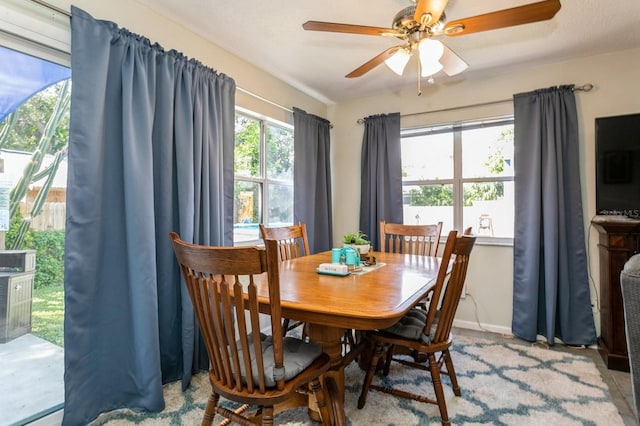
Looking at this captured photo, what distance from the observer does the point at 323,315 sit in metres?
1.13

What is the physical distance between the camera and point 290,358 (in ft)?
4.22

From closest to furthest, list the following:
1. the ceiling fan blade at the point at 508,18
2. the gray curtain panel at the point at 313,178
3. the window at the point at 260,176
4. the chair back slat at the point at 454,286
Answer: the ceiling fan blade at the point at 508,18 < the chair back slat at the point at 454,286 < the window at the point at 260,176 < the gray curtain panel at the point at 313,178

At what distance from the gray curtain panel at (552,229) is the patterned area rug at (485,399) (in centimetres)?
35

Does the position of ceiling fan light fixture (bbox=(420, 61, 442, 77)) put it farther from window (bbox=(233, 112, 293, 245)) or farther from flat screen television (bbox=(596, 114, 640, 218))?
flat screen television (bbox=(596, 114, 640, 218))

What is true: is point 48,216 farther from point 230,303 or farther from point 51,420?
point 230,303

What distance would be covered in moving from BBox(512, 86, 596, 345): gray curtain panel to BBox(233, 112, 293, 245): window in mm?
2193

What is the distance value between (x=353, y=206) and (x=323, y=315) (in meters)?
2.73

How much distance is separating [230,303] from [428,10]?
150cm

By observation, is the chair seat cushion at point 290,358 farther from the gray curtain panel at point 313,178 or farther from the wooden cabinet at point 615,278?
the wooden cabinet at point 615,278

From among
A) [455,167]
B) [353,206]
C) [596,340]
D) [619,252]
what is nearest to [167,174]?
[353,206]

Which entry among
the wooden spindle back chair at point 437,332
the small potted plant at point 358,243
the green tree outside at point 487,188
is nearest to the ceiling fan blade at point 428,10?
the wooden spindle back chair at point 437,332

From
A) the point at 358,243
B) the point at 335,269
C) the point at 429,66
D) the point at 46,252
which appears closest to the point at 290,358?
the point at 335,269

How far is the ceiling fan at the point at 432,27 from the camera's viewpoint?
142cm

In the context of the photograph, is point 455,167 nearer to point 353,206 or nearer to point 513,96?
point 513,96
